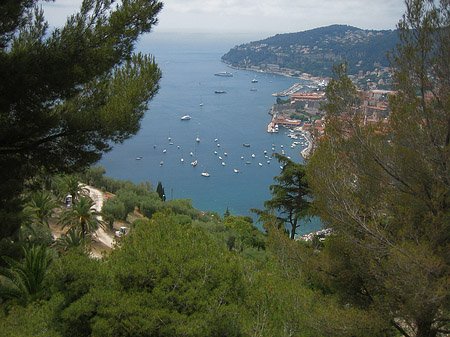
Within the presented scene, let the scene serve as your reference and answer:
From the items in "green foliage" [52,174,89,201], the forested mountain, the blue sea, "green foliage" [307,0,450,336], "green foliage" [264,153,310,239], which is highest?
the forested mountain

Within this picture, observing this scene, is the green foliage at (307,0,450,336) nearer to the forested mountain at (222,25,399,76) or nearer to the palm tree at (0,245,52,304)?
the palm tree at (0,245,52,304)

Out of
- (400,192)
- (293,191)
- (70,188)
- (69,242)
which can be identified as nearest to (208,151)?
(70,188)

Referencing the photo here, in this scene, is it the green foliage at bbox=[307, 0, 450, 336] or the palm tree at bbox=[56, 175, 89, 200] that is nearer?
the green foliage at bbox=[307, 0, 450, 336]

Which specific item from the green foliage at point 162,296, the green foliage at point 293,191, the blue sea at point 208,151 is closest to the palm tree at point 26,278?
the green foliage at point 162,296

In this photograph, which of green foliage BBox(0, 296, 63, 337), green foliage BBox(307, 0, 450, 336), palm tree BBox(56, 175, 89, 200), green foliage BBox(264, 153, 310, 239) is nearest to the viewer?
green foliage BBox(307, 0, 450, 336)

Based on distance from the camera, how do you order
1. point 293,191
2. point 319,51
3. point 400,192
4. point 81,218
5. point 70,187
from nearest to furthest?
point 400,192 → point 81,218 → point 293,191 → point 70,187 → point 319,51

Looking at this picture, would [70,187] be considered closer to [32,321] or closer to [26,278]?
[26,278]

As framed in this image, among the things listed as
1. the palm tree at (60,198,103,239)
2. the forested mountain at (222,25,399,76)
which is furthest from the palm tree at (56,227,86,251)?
the forested mountain at (222,25,399,76)
